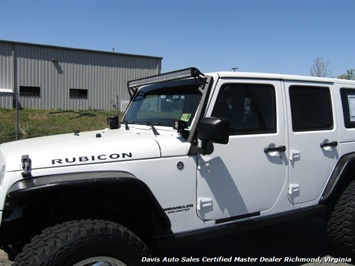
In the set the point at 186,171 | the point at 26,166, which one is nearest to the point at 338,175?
the point at 186,171

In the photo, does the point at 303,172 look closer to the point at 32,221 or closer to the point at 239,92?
the point at 239,92

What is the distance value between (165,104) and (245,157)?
96 centimetres

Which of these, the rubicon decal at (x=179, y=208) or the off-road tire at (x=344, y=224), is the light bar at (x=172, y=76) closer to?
the rubicon decal at (x=179, y=208)

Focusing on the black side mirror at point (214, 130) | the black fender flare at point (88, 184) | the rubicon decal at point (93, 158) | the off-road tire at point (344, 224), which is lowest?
the off-road tire at point (344, 224)

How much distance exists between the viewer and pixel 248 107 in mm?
3342

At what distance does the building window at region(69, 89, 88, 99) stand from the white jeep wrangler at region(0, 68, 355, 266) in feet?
67.0

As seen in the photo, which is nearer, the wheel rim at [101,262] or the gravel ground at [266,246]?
the wheel rim at [101,262]

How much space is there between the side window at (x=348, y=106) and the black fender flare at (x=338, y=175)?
42 centimetres

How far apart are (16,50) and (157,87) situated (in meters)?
20.8

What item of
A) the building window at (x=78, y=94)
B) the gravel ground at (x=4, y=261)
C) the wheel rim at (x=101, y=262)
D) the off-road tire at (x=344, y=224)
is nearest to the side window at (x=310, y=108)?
the off-road tire at (x=344, y=224)

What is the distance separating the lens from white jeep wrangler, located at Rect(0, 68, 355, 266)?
238 cm

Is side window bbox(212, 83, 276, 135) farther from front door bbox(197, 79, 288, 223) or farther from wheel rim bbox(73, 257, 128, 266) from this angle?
wheel rim bbox(73, 257, 128, 266)

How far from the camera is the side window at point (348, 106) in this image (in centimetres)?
399

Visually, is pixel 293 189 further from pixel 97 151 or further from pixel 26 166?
pixel 26 166
